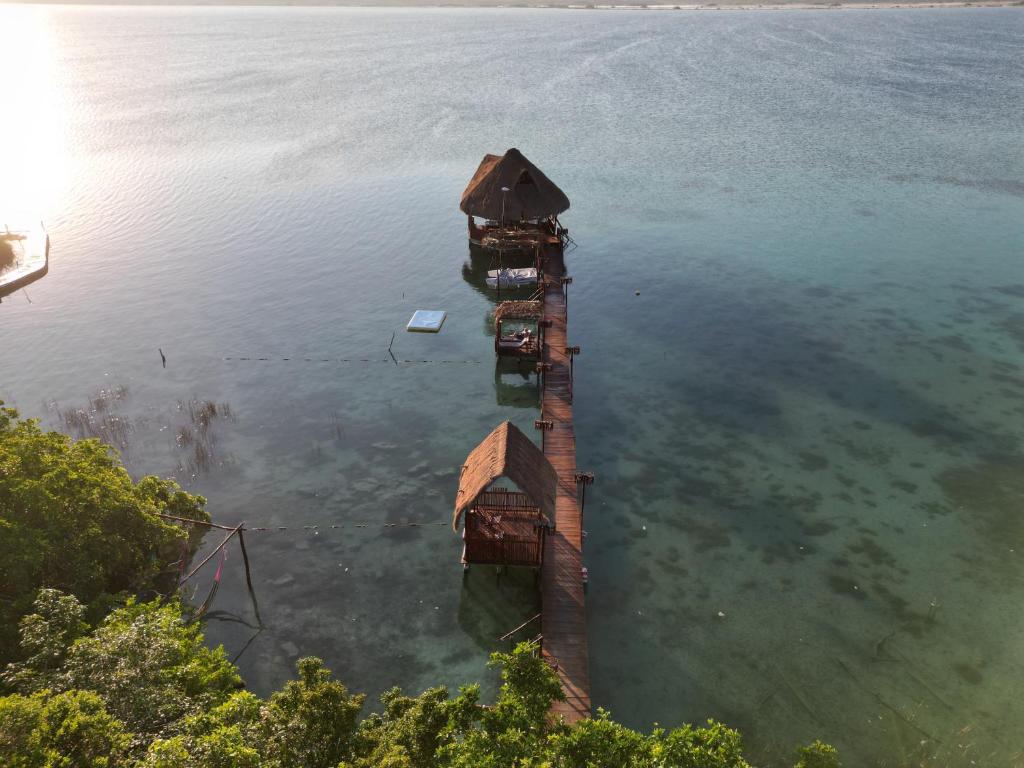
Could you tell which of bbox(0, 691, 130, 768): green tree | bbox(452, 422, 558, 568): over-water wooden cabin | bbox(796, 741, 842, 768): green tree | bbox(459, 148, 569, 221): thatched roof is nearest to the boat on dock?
bbox(459, 148, 569, 221): thatched roof

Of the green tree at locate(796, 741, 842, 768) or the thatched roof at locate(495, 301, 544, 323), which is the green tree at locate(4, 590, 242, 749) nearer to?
the green tree at locate(796, 741, 842, 768)

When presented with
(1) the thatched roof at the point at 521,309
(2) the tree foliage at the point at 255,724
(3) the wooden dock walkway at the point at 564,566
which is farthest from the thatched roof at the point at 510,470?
(1) the thatched roof at the point at 521,309

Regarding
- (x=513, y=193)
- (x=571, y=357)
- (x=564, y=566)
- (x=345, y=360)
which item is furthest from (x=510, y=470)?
(x=513, y=193)

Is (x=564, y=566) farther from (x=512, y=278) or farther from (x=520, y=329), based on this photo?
(x=512, y=278)

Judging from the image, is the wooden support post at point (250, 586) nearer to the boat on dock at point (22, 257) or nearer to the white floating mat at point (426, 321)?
the white floating mat at point (426, 321)

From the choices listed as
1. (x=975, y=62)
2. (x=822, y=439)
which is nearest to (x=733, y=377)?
(x=822, y=439)

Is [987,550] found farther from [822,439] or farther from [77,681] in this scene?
[77,681]
